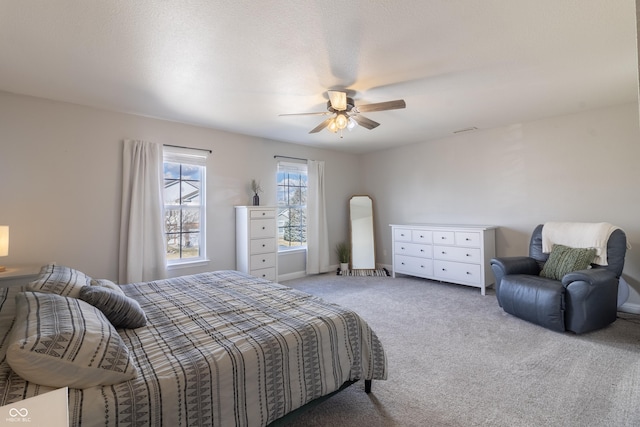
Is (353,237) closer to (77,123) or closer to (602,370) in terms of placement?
(602,370)

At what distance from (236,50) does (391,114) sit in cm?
215

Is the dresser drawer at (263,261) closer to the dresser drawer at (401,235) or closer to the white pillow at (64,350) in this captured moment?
the dresser drawer at (401,235)

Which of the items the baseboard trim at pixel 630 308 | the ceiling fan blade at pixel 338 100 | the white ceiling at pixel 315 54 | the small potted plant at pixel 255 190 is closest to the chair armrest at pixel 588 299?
the baseboard trim at pixel 630 308

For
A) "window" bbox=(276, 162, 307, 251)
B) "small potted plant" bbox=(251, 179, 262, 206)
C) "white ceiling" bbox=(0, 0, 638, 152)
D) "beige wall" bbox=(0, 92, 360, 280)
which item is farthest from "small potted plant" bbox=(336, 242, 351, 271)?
"white ceiling" bbox=(0, 0, 638, 152)

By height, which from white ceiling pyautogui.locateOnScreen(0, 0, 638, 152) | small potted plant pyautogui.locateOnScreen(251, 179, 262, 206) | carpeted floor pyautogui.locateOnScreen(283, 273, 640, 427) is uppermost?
white ceiling pyautogui.locateOnScreen(0, 0, 638, 152)

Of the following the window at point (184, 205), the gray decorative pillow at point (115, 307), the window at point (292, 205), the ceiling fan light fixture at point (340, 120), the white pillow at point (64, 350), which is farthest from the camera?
the window at point (292, 205)

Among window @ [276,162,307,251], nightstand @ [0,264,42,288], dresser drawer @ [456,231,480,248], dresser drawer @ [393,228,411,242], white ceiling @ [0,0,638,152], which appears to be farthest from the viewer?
window @ [276,162,307,251]

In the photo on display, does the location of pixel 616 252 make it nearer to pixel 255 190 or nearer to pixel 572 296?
pixel 572 296

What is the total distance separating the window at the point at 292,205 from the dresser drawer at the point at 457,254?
7.73ft

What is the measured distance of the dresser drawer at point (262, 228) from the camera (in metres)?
4.23

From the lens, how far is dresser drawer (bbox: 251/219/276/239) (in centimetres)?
423

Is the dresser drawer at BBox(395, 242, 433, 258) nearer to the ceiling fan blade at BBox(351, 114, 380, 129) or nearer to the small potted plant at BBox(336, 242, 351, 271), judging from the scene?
the small potted plant at BBox(336, 242, 351, 271)

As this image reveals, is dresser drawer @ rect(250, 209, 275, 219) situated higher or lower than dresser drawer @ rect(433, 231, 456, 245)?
higher

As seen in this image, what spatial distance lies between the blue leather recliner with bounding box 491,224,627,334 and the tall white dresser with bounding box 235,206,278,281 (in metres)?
3.08
